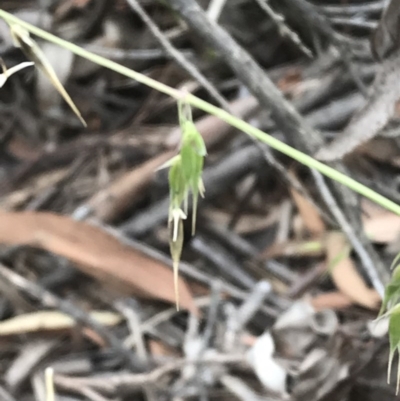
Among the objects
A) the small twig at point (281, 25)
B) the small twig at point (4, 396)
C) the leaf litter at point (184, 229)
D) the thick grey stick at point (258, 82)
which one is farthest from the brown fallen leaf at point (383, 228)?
the small twig at point (4, 396)

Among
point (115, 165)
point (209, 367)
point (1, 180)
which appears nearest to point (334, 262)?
point (209, 367)

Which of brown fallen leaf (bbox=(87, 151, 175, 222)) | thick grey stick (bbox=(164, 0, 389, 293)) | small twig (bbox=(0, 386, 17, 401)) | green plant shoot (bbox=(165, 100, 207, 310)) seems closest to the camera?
green plant shoot (bbox=(165, 100, 207, 310))

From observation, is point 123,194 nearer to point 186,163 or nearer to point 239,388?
point 239,388

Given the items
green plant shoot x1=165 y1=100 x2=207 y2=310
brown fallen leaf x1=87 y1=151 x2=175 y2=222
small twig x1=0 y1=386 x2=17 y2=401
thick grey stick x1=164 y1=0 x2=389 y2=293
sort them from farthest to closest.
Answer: brown fallen leaf x1=87 y1=151 x2=175 y2=222, small twig x1=0 y1=386 x2=17 y2=401, thick grey stick x1=164 y1=0 x2=389 y2=293, green plant shoot x1=165 y1=100 x2=207 y2=310

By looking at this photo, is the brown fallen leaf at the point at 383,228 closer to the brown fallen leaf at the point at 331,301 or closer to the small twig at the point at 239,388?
the brown fallen leaf at the point at 331,301

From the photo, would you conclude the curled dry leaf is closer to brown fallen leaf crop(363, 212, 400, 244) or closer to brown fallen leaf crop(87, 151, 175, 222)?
brown fallen leaf crop(87, 151, 175, 222)

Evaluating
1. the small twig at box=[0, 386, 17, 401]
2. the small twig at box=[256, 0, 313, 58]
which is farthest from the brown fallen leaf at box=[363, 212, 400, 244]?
the small twig at box=[0, 386, 17, 401]

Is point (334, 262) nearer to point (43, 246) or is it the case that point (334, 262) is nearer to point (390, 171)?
point (390, 171)
